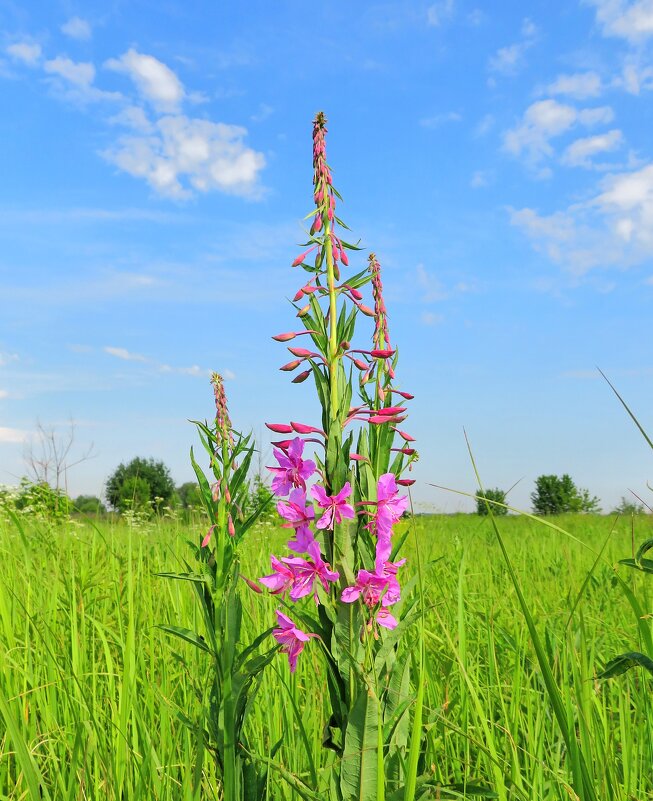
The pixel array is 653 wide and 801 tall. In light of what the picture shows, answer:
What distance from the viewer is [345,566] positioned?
1476 millimetres

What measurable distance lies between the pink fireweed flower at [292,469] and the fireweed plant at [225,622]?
0.32ft

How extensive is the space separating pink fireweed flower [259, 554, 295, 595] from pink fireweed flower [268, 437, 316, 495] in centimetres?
19

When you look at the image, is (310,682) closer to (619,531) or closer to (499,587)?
(499,587)

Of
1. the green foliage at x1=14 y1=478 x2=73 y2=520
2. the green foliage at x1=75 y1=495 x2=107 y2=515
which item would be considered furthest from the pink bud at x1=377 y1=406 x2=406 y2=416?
the green foliage at x1=14 y1=478 x2=73 y2=520

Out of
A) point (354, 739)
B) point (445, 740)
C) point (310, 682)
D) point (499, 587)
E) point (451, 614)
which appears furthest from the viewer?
point (499, 587)

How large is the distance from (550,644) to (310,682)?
5.92 ft

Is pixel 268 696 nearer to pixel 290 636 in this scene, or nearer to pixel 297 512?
pixel 290 636

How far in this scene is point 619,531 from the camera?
12680mm

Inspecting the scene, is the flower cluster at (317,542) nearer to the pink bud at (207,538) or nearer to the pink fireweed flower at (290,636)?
the pink fireweed flower at (290,636)

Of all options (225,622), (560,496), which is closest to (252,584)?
(225,622)

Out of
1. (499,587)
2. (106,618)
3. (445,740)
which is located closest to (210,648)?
(445,740)

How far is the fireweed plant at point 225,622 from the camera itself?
181 cm

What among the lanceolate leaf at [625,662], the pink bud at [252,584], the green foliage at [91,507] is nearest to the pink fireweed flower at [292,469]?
the pink bud at [252,584]

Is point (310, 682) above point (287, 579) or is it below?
below
